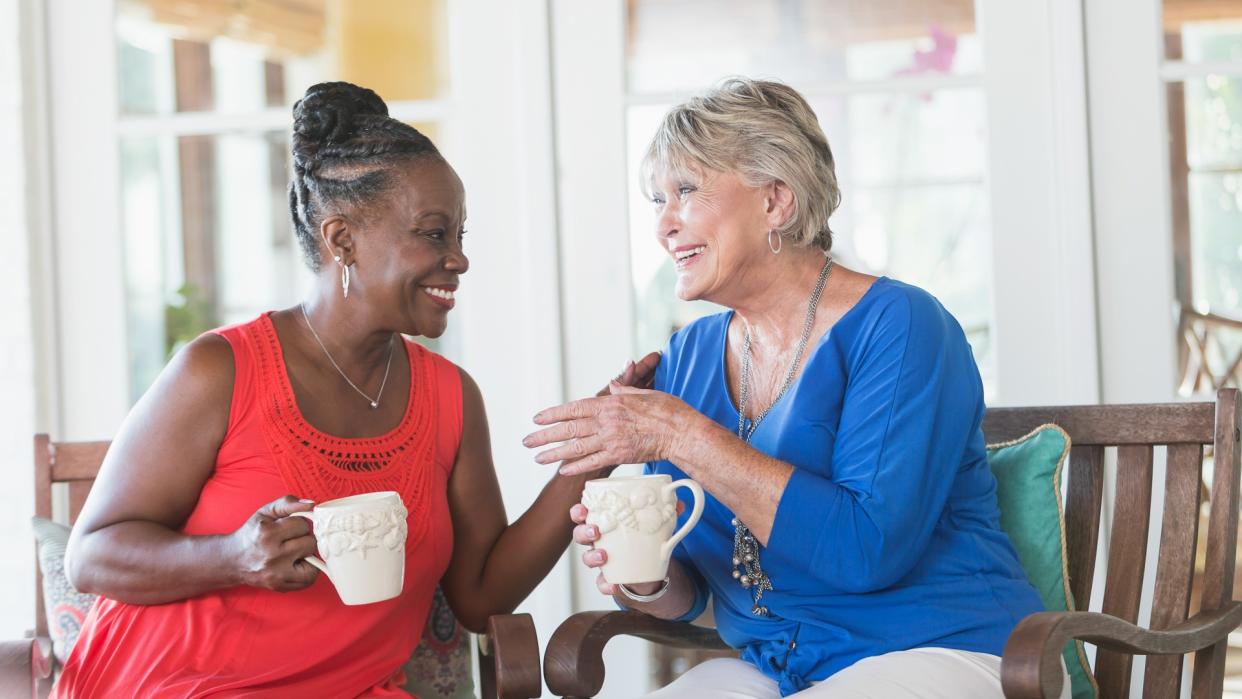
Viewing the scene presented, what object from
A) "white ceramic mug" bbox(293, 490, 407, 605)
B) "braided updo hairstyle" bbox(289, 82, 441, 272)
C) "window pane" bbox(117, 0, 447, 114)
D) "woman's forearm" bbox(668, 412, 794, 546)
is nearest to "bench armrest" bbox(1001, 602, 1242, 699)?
"woman's forearm" bbox(668, 412, 794, 546)

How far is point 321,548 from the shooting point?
1.48 meters

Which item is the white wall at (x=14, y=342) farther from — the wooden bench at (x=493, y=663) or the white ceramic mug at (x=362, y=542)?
the white ceramic mug at (x=362, y=542)

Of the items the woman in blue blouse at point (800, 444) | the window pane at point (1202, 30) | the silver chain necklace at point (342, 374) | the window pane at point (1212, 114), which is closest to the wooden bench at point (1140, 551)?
the woman in blue blouse at point (800, 444)

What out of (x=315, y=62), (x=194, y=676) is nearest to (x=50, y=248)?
(x=315, y=62)

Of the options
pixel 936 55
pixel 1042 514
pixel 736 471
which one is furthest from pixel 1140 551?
pixel 936 55

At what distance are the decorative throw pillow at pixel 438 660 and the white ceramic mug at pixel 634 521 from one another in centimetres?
65

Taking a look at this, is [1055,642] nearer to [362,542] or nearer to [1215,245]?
[362,542]

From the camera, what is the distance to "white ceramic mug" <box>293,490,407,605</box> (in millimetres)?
1462

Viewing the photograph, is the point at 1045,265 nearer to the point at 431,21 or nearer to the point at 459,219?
the point at 459,219

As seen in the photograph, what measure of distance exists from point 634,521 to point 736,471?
18 cm

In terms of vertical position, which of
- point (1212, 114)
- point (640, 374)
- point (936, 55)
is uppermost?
point (936, 55)

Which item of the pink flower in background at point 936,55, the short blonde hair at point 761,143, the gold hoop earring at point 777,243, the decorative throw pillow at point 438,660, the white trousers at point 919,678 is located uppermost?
the pink flower in background at point 936,55

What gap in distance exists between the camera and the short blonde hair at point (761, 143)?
182 cm

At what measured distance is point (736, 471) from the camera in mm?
1611
